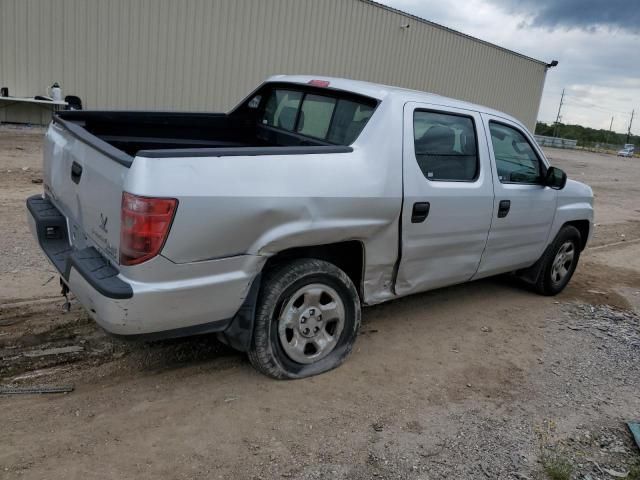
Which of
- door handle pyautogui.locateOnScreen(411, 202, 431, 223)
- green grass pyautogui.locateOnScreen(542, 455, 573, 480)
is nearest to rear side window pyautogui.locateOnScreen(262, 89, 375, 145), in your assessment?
door handle pyautogui.locateOnScreen(411, 202, 431, 223)

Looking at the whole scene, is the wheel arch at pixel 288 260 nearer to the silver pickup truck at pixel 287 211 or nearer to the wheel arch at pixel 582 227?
the silver pickup truck at pixel 287 211

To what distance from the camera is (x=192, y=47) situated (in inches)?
610

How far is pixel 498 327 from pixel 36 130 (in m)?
12.9

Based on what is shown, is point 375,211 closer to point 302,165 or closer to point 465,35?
point 302,165

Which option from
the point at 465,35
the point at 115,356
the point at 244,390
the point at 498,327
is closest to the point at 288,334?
the point at 244,390

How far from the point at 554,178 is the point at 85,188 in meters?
4.01

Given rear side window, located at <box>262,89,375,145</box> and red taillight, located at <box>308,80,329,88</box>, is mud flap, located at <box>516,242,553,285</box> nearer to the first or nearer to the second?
rear side window, located at <box>262,89,375,145</box>

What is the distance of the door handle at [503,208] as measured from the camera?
15.5 feet

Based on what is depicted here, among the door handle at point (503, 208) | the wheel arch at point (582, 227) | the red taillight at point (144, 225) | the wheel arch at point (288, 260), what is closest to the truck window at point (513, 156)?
the door handle at point (503, 208)

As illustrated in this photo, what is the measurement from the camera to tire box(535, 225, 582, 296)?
579 cm

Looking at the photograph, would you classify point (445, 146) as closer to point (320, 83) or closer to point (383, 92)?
point (383, 92)

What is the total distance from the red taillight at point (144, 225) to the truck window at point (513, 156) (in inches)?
116

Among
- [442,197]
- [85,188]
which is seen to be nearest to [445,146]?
[442,197]

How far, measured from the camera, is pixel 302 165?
11.0 ft
